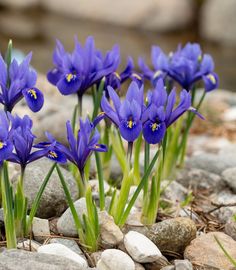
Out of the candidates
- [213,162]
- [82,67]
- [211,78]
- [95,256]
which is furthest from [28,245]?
[213,162]

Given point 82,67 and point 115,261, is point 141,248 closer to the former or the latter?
point 115,261

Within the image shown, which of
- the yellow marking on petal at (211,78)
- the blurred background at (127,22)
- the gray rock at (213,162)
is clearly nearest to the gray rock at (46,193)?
the yellow marking on petal at (211,78)

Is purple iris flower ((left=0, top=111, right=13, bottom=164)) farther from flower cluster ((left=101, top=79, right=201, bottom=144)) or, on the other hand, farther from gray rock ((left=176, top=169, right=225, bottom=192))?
gray rock ((left=176, top=169, right=225, bottom=192))

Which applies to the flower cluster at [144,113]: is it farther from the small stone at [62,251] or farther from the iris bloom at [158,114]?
the small stone at [62,251]

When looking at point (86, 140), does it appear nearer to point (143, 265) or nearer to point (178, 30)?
point (143, 265)

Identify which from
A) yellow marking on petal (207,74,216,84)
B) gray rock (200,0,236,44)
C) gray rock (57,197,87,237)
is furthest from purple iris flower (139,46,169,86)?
gray rock (200,0,236,44)

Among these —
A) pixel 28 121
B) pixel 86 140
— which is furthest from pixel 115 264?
pixel 28 121
